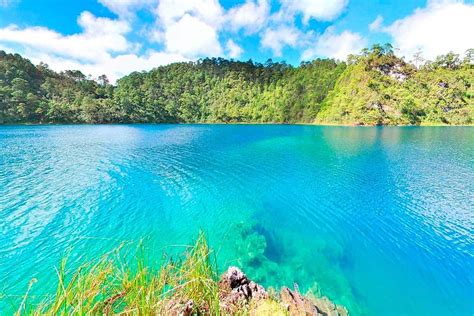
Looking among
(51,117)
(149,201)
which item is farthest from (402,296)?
(51,117)

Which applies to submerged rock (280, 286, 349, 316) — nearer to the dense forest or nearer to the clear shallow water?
the clear shallow water

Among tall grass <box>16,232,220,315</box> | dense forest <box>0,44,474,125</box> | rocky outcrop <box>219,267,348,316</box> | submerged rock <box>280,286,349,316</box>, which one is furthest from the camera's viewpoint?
dense forest <box>0,44,474,125</box>

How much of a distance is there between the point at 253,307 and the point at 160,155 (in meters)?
26.5

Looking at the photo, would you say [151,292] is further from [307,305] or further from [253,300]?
[307,305]

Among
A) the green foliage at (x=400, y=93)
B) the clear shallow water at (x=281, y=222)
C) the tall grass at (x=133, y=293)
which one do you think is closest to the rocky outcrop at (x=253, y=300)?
the tall grass at (x=133, y=293)

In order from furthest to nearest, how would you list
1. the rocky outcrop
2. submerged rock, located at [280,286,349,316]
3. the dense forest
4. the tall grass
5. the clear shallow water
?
the dense forest, the clear shallow water, submerged rock, located at [280,286,349,316], the rocky outcrop, the tall grass

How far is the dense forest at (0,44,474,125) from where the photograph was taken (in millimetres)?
81375

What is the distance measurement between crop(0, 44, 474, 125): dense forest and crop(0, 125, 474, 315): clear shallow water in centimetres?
7182

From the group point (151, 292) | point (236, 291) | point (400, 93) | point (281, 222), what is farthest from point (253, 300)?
point (400, 93)

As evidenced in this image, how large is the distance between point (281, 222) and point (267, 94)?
117056 millimetres

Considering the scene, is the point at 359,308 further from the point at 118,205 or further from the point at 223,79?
the point at 223,79

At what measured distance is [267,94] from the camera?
123 meters

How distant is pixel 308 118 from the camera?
344 ft

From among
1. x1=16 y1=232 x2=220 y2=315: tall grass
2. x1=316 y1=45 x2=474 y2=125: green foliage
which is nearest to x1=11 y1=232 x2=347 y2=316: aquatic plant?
x1=16 y1=232 x2=220 y2=315: tall grass
